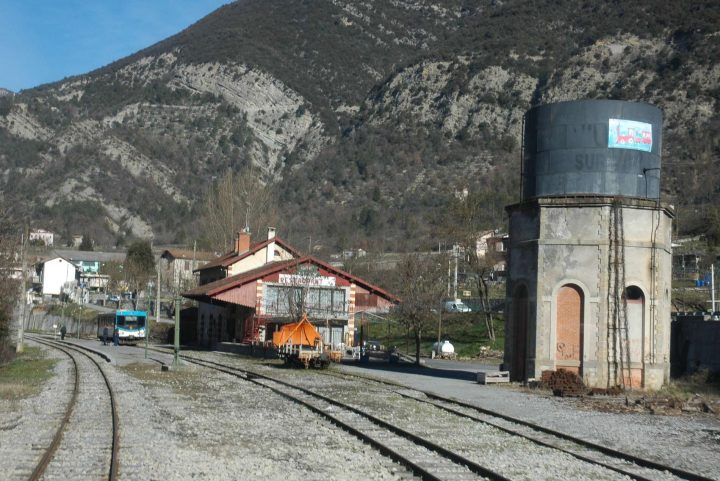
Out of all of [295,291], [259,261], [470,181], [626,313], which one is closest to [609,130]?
[626,313]

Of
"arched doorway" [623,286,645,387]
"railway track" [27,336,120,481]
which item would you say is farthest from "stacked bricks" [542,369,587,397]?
"railway track" [27,336,120,481]

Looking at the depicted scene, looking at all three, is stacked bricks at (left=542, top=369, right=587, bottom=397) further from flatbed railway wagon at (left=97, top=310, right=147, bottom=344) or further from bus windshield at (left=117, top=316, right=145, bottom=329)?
bus windshield at (left=117, top=316, right=145, bottom=329)

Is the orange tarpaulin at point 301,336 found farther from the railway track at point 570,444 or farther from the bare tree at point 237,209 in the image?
the bare tree at point 237,209

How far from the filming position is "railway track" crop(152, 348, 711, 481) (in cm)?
1381

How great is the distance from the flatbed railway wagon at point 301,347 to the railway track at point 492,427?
10441 mm

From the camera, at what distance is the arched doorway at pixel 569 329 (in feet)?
100

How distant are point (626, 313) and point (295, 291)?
3061cm

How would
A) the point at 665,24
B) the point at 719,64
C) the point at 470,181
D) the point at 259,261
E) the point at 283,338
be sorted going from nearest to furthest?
the point at 283,338
the point at 259,261
the point at 719,64
the point at 470,181
the point at 665,24

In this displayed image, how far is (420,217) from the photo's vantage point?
5231 inches

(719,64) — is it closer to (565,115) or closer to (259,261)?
(259,261)

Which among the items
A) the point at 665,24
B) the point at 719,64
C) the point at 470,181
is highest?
the point at 665,24

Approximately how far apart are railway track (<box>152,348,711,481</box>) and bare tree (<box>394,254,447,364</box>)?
59.6ft

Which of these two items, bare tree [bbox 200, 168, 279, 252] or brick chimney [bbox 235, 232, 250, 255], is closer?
brick chimney [bbox 235, 232, 250, 255]

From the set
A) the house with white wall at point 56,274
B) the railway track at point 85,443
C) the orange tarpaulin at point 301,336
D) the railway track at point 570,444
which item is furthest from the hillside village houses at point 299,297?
the house with white wall at point 56,274
